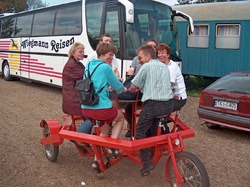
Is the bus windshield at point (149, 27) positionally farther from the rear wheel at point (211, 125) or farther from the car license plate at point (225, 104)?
the car license plate at point (225, 104)

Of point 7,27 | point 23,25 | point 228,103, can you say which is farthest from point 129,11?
point 7,27

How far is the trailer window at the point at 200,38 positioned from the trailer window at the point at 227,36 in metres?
0.52

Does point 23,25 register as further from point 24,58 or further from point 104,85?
point 104,85

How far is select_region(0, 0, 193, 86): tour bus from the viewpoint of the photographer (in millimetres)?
9281

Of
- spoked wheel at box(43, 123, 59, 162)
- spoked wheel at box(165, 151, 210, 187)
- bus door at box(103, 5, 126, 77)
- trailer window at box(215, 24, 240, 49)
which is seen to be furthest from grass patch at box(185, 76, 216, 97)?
spoked wheel at box(165, 151, 210, 187)

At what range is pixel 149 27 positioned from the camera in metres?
9.60

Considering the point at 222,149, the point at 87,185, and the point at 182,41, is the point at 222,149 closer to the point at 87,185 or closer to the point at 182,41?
the point at 87,185

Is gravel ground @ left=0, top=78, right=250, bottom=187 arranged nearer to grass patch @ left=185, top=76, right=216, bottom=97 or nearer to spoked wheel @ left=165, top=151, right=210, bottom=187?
spoked wheel @ left=165, top=151, right=210, bottom=187

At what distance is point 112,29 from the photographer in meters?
9.62

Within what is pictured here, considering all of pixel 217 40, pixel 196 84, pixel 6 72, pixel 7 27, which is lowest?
pixel 196 84

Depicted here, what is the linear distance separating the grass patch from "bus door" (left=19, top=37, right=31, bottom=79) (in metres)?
6.32

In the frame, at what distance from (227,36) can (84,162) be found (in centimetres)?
933

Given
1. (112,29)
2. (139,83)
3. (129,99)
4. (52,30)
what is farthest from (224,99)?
(52,30)

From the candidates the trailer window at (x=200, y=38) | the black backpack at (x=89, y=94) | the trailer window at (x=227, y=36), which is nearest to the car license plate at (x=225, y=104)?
the black backpack at (x=89, y=94)
